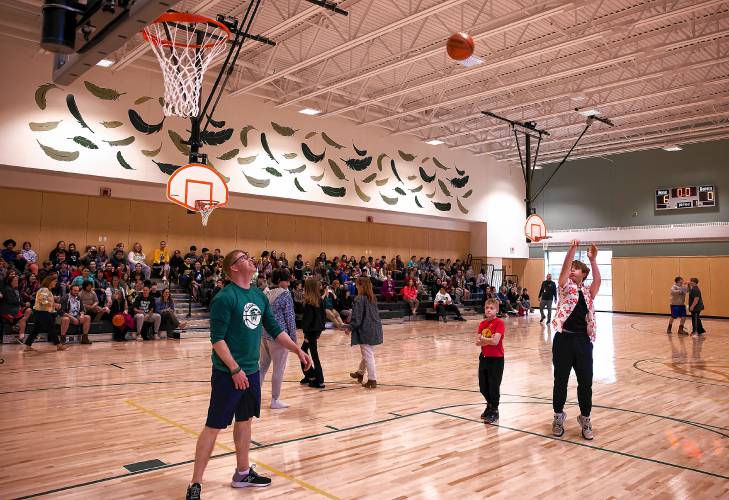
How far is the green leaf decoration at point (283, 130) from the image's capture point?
1736 cm

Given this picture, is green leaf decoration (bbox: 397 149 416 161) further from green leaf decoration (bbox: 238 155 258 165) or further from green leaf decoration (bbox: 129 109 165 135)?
green leaf decoration (bbox: 129 109 165 135)

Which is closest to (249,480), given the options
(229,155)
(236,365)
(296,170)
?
(236,365)

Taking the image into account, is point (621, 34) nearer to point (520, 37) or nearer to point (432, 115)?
point (520, 37)

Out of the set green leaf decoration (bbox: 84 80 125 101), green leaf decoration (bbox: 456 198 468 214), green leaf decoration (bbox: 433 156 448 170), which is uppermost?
green leaf decoration (bbox: 433 156 448 170)

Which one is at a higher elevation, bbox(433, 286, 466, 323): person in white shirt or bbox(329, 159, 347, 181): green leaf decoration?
bbox(329, 159, 347, 181): green leaf decoration

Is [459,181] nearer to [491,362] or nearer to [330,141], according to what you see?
[330,141]

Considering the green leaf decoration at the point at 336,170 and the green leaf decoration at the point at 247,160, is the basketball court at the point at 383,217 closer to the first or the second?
the green leaf decoration at the point at 336,170

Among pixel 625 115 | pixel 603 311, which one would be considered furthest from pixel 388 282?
pixel 603 311

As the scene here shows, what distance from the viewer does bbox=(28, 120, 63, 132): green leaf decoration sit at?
42.5 ft

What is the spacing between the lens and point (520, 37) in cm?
1302

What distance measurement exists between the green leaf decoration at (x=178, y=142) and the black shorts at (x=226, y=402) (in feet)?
42.7

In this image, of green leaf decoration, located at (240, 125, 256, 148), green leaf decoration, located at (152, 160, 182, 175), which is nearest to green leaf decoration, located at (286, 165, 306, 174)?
green leaf decoration, located at (240, 125, 256, 148)

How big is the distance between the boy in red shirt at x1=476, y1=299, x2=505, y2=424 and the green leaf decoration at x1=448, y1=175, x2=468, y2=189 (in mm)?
17898

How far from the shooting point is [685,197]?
2216 centimetres
